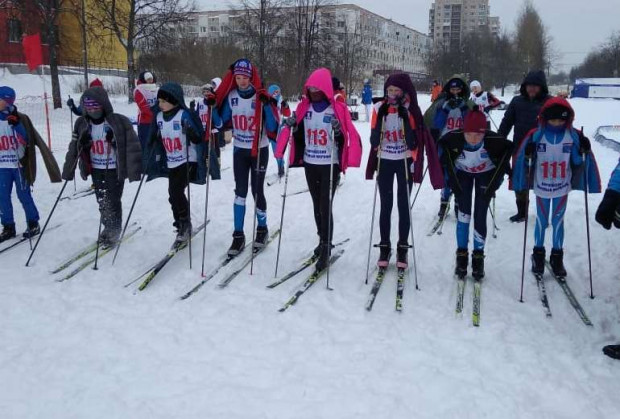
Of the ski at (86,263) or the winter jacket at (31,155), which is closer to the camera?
the ski at (86,263)

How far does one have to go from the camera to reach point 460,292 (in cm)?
491

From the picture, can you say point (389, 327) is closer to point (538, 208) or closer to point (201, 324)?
point (201, 324)

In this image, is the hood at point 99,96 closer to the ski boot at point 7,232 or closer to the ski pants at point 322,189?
the ski boot at point 7,232

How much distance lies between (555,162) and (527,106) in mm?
1660

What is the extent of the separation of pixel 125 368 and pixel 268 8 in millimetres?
33978

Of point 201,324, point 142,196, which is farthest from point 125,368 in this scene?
point 142,196

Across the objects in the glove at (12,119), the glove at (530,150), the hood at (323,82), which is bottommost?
the glove at (530,150)

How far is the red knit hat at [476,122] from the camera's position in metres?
4.92

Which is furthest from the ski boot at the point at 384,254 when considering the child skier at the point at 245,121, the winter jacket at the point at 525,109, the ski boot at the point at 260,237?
the winter jacket at the point at 525,109

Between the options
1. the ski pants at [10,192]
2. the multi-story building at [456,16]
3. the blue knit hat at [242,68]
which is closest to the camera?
the blue knit hat at [242,68]

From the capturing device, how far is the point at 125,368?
3.63 metres

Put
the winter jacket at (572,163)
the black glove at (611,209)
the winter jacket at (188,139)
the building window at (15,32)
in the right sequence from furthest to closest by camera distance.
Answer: the building window at (15,32), the winter jacket at (188,139), the winter jacket at (572,163), the black glove at (611,209)

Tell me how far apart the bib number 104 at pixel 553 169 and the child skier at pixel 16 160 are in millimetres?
6065

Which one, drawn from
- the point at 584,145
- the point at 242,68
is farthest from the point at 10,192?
the point at 584,145
